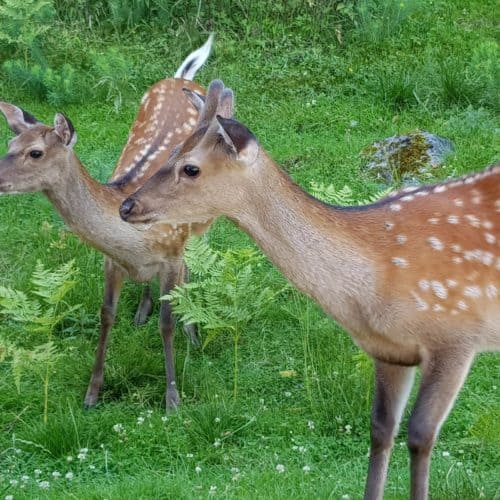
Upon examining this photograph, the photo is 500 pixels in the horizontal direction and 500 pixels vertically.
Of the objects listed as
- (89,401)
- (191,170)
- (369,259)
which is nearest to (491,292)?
(369,259)

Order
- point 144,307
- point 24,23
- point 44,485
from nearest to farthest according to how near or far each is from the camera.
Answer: point 44,485
point 144,307
point 24,23

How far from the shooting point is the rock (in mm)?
7590

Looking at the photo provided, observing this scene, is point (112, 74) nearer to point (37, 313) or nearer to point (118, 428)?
point (37, 313)

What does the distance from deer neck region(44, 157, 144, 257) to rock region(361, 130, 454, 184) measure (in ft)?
8.19

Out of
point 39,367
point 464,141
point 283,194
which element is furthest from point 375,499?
point 464,141

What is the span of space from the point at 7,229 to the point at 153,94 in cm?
136

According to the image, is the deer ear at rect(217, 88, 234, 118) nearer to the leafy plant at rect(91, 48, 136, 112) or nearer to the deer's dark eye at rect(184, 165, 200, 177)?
the deer's dark eye at rect(184, 165, 200, 177)

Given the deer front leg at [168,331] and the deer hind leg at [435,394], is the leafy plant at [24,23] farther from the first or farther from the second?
the deer hind leg at [435,394]

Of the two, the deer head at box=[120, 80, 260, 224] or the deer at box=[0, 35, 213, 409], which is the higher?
the deer head at box=[120, 80, 260, 224]

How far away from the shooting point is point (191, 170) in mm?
4051

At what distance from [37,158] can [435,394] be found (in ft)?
8.56

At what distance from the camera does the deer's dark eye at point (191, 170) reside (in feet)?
13.3

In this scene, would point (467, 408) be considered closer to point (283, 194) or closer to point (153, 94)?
point (283, 194)

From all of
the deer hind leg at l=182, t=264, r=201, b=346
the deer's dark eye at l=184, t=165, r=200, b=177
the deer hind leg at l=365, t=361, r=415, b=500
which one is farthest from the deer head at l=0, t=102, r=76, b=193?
the deer hind leg at l=365, t=361, r=415, b=500
